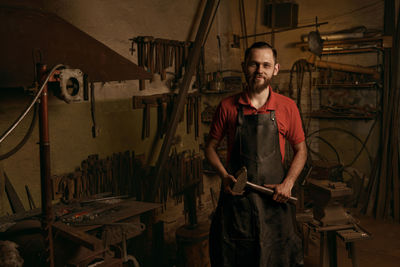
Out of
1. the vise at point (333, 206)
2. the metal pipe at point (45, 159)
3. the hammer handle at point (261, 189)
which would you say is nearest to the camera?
the metal pipe at point (45, 159)

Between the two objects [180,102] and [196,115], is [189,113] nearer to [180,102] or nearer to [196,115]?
[196,115]

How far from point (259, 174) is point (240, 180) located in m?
0.17

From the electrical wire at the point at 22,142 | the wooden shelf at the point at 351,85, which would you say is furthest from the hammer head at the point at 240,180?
the wooden shelf at the point at 351,85

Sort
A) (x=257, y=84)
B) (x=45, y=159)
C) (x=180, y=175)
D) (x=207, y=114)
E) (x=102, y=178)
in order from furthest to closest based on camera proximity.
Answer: (x=207, y=114) < (x=180, y=175) < (x=102, y=178) < (x=257, y=84) < (x=45, y=159)

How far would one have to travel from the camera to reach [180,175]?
4.43m

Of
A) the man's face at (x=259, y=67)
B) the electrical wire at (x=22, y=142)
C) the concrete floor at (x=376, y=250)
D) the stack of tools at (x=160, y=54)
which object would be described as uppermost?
the stack of tools at (x=160, y=54)

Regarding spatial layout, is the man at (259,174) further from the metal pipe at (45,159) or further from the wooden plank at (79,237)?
the metal pipe at (45,159)

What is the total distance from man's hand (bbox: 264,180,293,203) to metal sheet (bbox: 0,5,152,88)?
1295 millimetres

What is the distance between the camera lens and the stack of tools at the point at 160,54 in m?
3.87

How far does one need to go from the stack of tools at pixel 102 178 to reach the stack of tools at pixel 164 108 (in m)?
0.40

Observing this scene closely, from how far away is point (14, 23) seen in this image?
2.05 m

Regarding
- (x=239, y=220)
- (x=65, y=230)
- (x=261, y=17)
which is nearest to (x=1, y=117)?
(x=65, y=230)

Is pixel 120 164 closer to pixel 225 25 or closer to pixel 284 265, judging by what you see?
pixel 284 265

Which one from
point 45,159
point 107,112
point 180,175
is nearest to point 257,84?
point 45,159
